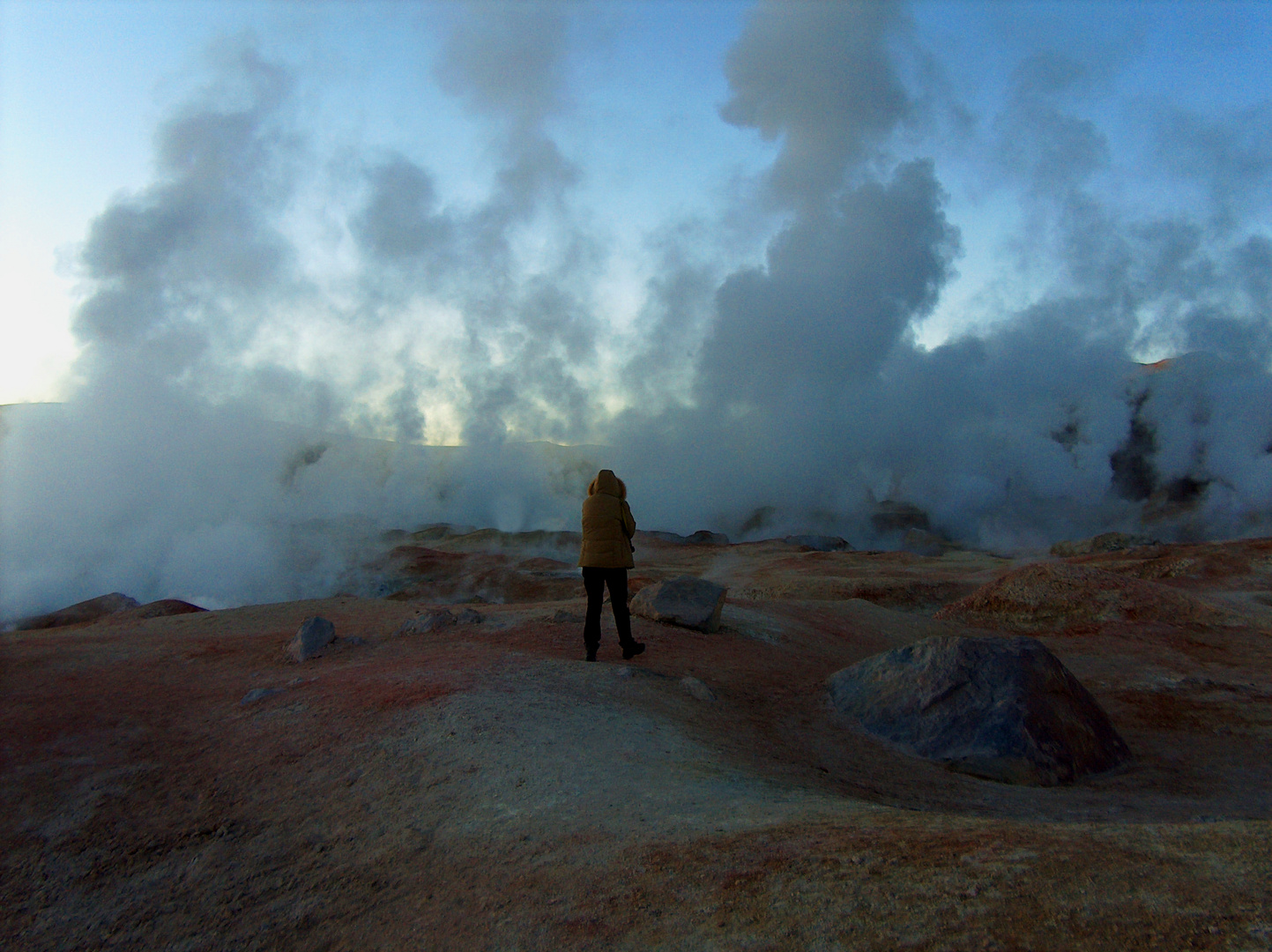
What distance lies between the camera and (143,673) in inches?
301

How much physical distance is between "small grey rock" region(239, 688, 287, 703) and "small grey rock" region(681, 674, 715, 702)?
11.7ft

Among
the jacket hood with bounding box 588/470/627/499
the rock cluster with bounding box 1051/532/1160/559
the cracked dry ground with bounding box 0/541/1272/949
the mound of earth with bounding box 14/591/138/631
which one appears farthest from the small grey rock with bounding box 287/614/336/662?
the rock cluster with bounding box 1051/532/1160/559

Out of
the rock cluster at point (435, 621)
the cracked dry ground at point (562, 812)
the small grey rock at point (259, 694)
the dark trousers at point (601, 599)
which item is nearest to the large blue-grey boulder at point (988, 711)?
the cracked dry ground at point (562, 812)

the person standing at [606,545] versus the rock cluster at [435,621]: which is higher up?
the person standing at [606,545]

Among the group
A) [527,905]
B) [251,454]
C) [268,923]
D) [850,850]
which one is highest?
[251,454]

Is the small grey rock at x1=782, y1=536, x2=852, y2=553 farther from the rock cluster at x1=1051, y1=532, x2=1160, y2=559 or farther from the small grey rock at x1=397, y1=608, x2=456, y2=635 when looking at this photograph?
the small grey rock at x1=397, y1=608, x2=456, y2=635

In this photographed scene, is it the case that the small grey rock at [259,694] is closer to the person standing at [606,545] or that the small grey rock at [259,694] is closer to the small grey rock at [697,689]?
the person standing at [606,545]

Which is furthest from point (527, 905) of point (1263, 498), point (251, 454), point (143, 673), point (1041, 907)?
point (1263, 498)

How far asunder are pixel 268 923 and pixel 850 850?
2415mm

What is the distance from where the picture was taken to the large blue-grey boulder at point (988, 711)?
5801 millimetres

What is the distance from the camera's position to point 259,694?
6359 mm

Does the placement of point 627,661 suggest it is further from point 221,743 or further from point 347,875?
point 347,875

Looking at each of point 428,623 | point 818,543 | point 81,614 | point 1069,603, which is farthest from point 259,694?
point 818,543

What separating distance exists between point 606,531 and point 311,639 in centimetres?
400
